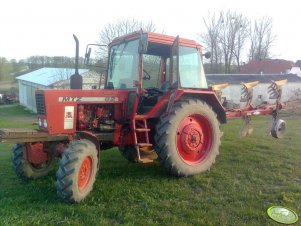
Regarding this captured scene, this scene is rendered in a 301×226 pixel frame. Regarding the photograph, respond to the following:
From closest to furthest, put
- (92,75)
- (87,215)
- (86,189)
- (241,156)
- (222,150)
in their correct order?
(87,215) → (86,189) → (241,156) → (222,150) → (92,75)

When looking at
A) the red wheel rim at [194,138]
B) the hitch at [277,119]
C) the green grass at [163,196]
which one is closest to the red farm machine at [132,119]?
the red wheel rim at [194,138]

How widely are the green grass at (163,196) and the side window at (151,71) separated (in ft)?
5.48

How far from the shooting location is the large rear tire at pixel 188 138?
6230 millimetres

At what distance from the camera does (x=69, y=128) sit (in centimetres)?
587

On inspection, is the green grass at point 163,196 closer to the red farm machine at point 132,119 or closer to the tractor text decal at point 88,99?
the red farm machine at point 132,119

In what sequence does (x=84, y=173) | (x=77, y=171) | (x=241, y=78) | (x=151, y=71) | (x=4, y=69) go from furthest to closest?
(x=4, y=69) → (x=241, y=78) → (x=151, y=71) → (x=84, y=173) → (x=77, y=171)

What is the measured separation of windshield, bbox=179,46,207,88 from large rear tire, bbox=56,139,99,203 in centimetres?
241

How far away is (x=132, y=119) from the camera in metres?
6.30

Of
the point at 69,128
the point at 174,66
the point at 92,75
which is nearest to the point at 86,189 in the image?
the point at 69,128

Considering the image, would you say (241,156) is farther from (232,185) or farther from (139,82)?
(139,82)

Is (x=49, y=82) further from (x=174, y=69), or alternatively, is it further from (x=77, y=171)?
(x=77, y=171)

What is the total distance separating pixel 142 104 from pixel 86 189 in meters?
2.08

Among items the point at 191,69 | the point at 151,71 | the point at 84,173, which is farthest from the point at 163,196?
the point at 191,69

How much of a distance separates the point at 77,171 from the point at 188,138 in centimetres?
235
